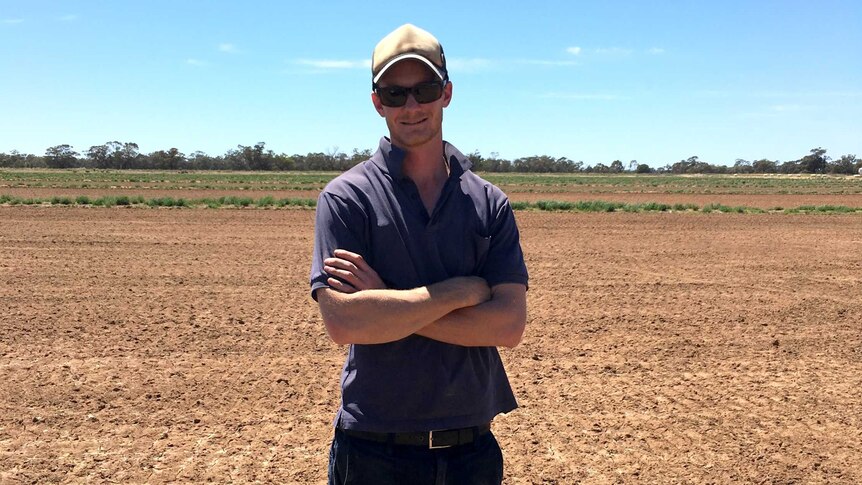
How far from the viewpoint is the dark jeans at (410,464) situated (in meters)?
2.14

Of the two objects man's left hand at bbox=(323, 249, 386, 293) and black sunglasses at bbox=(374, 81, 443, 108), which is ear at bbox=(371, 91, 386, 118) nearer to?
black sunglasses at bbox=(374, 81, 443, 108)

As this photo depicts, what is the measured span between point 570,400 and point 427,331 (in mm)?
4495

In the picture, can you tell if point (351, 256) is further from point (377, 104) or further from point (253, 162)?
point (253, 162)

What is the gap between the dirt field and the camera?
512cm

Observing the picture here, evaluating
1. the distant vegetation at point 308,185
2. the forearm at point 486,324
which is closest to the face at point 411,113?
the forearm at point 486,324

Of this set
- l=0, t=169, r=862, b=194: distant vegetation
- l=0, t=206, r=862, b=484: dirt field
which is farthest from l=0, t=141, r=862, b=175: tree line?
l=0, t=206, r=862, b=484: dirt field

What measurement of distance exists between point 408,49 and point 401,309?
78cm

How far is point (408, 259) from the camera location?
219cm

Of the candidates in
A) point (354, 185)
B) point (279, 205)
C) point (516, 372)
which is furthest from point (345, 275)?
point (279, 205)

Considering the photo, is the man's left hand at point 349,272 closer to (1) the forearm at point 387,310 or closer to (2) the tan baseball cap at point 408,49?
(1) the forearm at point 387,310

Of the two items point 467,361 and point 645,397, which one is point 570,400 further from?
point 467,361

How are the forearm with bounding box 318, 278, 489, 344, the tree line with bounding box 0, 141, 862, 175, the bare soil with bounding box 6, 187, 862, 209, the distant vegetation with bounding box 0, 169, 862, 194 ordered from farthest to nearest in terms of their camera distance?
1. the tree line with bounding box 0, 141, 862, 175
2. the distant vegetation with bounding box 0, 169, 862, 194
3. the bare soil with bounding box 6, 187, 862, 209
4. the forearm with bounding box 318, 278, 489, 344

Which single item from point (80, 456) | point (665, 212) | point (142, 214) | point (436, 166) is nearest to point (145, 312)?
point (80, 456)

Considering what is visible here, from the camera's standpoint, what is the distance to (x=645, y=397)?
645 centimetres
